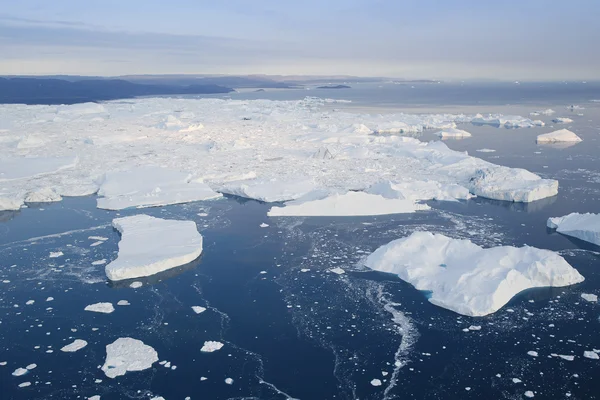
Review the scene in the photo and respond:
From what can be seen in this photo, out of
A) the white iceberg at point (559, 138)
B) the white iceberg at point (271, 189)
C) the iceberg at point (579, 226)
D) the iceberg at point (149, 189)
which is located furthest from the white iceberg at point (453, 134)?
the iceberg at point (149, 189)

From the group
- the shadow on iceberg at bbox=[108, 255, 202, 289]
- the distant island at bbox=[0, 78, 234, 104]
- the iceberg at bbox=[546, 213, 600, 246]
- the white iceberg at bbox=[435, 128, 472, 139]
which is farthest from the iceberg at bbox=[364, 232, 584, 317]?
the distant island at bbox=[0, 78, 234, 104]

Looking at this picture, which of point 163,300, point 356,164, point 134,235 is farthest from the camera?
point 356,164

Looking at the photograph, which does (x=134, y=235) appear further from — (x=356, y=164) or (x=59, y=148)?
(x=59, y=148)

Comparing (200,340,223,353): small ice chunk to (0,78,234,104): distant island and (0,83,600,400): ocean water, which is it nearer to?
(0,83,600,400): ocean water

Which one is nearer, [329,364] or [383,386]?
[383,386]

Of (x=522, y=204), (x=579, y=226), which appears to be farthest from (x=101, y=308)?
(x=522, y=204)

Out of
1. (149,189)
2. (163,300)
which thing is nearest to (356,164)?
(149,189)

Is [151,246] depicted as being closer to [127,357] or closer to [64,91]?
[127,357]
